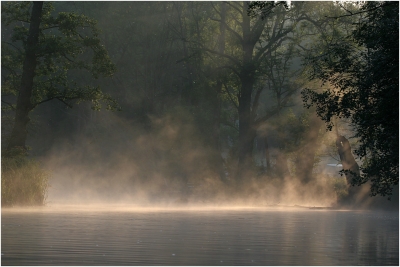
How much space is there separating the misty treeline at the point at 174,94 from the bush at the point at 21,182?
225cm

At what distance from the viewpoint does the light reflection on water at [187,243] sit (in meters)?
14.7

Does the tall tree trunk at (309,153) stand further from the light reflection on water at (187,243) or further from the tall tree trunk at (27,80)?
the light reflection on water at (187,243)

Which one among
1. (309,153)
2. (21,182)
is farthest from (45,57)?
(309,153)

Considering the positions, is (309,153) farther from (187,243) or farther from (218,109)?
(187,243)

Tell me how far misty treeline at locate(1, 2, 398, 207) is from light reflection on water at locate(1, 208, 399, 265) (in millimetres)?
17558

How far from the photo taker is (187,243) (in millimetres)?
18328

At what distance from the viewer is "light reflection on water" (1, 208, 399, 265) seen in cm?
1466

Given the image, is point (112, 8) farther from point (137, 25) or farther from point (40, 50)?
point (40, 50)

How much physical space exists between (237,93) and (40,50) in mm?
26995

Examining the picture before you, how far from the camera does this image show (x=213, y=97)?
204ft

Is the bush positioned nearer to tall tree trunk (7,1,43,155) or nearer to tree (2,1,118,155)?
tree (2,1,118,155)

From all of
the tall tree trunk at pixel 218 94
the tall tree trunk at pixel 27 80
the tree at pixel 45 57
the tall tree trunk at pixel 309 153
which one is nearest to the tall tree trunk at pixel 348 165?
the tall tree trunk at pixel 309 153

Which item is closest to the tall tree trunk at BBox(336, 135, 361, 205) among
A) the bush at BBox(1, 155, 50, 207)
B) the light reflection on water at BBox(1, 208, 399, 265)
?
the bush at BBox(1, 155, 50, 207)

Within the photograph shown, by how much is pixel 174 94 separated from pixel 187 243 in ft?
158
